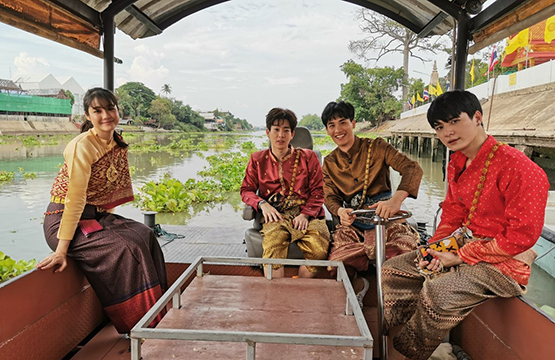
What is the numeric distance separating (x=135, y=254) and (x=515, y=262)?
6.27 feet

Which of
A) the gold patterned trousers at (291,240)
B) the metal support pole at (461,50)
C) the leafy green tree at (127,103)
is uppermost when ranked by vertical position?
the leafy green tree at (127,103)

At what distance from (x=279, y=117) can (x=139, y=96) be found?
59621 mm

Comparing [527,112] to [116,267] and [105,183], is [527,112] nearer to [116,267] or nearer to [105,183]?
Result: [105,183]

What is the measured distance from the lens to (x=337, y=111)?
2.63 metres

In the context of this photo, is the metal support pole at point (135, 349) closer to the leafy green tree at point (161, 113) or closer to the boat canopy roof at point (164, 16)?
the boat canopy roof at point (164, 16)

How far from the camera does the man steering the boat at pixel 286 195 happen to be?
2.71 m

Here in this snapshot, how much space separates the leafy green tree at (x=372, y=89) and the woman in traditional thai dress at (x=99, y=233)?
30.0m

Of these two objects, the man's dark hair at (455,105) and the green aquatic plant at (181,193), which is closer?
the man's dark hair at (455,105)

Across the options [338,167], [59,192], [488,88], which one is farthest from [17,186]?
[488,88]

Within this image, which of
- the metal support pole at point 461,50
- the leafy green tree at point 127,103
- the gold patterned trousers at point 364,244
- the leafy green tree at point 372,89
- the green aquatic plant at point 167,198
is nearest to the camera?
the gold patterned trousers at point 364,244

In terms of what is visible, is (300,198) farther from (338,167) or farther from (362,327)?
(362,327)

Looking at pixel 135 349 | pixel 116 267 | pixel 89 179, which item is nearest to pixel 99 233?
pixel 116 267

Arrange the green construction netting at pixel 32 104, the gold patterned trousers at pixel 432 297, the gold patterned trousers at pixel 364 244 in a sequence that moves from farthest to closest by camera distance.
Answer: the green construction netting at pixel 32 104
the gold patterned trousers at pixel 364 244
the gold patterned trousers at pixel 432 297

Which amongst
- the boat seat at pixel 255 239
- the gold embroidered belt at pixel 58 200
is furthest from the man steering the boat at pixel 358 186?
the gold embroidered belt at pixel 58 200
